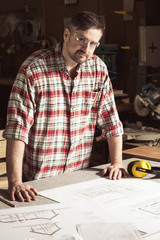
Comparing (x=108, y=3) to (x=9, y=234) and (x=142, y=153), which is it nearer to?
(x=142, y=153)

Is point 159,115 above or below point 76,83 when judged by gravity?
below

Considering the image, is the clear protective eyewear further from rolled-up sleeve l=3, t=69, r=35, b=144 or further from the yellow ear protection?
the yellow ear protection

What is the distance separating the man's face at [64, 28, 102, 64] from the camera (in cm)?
161

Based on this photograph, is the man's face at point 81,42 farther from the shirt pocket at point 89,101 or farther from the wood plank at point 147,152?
the wood plank at point 147,152

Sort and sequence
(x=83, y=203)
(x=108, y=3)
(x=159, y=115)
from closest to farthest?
(x=83, y=203)
(x=159, y=115)
(x=108, y=3)

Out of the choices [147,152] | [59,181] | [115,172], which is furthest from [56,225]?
[147,152]

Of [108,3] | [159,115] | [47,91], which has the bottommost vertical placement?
[159,115]

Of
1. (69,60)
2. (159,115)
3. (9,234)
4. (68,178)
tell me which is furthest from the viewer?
(159,115)

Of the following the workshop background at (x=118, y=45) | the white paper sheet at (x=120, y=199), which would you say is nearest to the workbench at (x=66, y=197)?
the white paper sheet at (x=120, y=199)

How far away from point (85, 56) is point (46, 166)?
0.52 meters

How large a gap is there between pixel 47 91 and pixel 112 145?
0.39 meters

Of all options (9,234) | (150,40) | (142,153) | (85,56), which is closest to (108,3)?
(150,40)

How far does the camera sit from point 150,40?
3293mm

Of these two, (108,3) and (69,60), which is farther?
(108,3)
